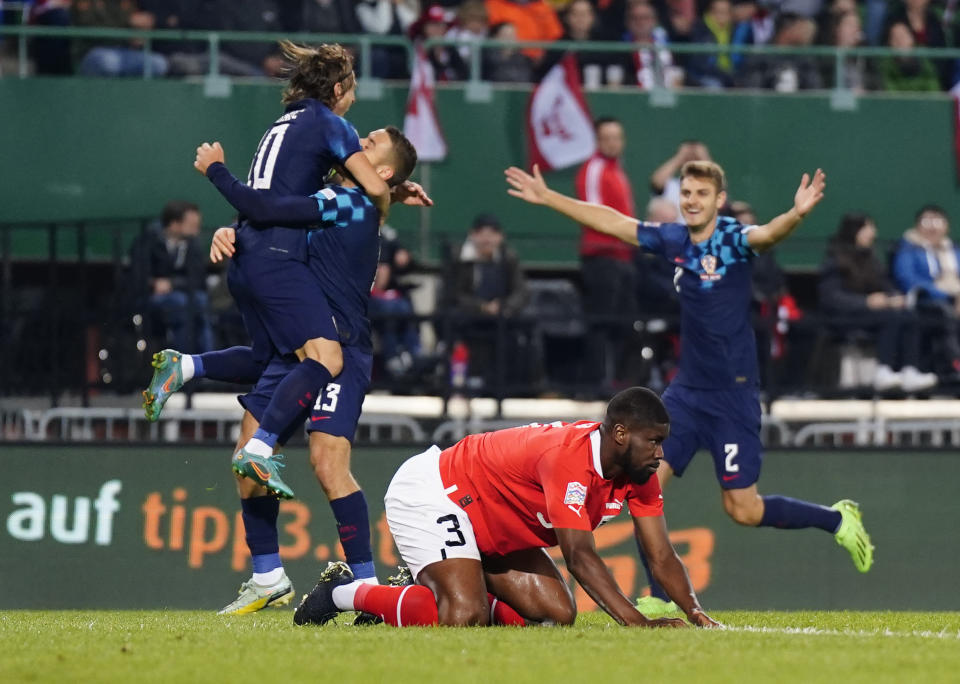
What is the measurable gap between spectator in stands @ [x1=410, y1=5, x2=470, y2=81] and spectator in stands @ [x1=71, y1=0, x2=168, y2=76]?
8.36 ft

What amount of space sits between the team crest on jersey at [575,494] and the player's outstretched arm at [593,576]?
128 mm

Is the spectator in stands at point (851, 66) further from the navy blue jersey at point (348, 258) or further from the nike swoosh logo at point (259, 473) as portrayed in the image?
the nike swoosh logo at point (259, 473)

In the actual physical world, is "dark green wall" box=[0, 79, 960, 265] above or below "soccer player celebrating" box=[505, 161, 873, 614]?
above

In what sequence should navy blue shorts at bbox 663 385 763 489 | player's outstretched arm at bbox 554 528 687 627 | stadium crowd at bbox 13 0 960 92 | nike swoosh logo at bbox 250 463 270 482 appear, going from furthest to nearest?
1. stadium crowd at bbox 13 0 960 92
2. navy blue shorts at bbox 663 385 763 489
3. nike swoosh logo at bbox 250 463 270 482
4. player's outstretched arm at bbox 554 528 687 627

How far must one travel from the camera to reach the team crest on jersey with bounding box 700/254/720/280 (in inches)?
380

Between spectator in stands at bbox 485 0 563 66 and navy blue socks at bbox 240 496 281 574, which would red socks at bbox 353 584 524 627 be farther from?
spectator in stands at bbox 485 0 563 66

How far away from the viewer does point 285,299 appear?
862 centimetres

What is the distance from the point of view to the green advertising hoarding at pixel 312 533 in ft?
40.1

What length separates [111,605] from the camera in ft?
39.9

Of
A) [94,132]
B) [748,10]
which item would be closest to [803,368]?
[748,10]

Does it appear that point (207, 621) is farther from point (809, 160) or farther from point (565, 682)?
point (809, 160)

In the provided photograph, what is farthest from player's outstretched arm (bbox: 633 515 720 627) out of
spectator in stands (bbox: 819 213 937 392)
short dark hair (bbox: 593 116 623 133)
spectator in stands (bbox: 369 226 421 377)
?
short dark hair (bbox: 593 116 623 133)

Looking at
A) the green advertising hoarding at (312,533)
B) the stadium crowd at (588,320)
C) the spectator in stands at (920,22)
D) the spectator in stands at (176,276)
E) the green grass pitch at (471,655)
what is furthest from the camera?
the spectator in stands at (920,22)

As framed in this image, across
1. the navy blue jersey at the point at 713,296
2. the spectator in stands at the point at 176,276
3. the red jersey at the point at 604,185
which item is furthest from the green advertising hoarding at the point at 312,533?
the red jersey at the point at 604,185
